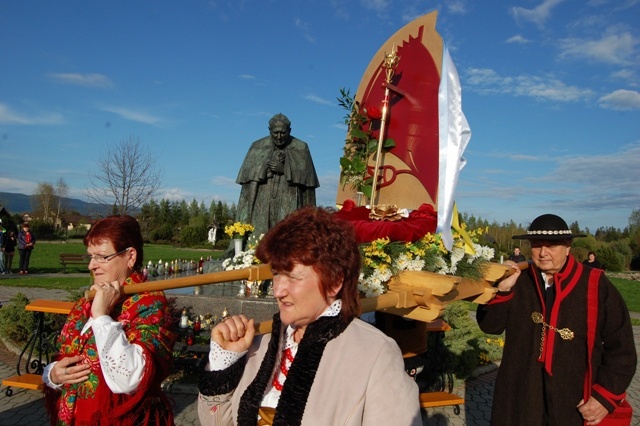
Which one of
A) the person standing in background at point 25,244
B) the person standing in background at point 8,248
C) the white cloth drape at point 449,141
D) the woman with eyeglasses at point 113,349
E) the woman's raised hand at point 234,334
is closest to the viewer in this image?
the woman's raised hand at point 234,334

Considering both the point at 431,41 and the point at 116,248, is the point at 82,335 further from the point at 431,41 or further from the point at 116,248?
the point at 431,41

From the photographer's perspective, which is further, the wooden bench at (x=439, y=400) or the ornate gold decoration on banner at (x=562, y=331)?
the wooden bench at (x=439, y=400)

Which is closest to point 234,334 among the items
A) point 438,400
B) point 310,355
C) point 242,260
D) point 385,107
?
point 310,355

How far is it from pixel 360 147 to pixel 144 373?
272cm

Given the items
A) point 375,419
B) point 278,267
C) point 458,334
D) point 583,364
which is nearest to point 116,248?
point 278,267

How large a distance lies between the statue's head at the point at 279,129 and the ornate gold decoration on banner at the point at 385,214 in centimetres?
496

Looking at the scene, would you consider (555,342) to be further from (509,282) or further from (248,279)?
(248,279)

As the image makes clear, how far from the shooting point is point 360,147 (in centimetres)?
431

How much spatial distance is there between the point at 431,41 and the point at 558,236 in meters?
1.87

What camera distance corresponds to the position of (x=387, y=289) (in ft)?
10.5

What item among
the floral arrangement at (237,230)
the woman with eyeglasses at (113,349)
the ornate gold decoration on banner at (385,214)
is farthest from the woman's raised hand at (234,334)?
the floral arrangement at (237,230)

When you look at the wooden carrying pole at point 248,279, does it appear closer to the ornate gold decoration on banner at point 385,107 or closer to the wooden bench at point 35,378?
the ornate gold decoration on banner at point 385,107

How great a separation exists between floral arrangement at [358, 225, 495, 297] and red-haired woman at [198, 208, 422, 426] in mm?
1232

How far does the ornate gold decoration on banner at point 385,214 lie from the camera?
349cm
